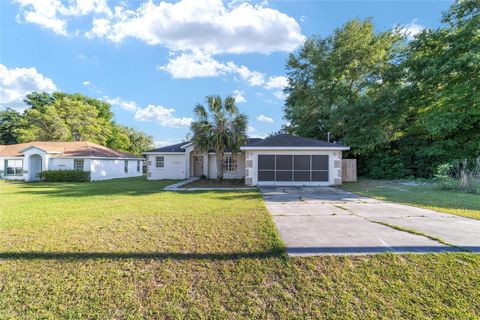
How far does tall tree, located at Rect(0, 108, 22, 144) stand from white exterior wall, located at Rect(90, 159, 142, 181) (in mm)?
26233

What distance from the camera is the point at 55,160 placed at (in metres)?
19.8

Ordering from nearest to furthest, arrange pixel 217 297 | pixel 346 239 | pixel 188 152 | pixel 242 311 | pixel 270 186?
pixel 242 311
pixel 217 297
pixel 346 239
pixel 270 186
pixel 188 152

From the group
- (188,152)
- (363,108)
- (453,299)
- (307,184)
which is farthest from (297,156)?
(453,299)

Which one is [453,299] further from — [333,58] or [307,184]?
[333,58]

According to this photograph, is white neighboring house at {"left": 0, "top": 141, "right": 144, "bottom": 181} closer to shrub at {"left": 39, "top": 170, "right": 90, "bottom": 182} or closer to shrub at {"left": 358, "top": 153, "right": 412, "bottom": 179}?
shrub at {"left": 39, "top": 170, "right": 90, "bottom": 182}

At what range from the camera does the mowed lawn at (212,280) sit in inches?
106

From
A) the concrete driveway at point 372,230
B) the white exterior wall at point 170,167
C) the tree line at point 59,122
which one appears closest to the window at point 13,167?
the tree line at point 59,122

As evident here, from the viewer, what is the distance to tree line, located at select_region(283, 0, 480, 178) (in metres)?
14.3

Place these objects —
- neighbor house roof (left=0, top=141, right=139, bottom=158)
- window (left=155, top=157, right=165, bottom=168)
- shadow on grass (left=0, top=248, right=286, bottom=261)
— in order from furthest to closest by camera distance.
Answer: window (left=155, top=157, right=165, bottom=168) < neighbor house roof (left=0, top=141, right=139, bottom=158) < shadow on grass (left=0, top=248, right=286, bottom=261)

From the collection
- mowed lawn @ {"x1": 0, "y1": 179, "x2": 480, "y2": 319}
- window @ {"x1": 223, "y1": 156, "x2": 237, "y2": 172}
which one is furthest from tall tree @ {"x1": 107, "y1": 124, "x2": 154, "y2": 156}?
mowed lawn @ {"x1": 0, "y1": 179, "x2": 480, "y2": 319}

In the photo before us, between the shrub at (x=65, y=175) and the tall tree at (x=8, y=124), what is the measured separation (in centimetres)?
2605

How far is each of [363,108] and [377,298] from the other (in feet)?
57.2

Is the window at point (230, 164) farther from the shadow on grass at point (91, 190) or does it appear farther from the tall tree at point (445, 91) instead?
the tall tree at point (445, 91)

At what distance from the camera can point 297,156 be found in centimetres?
1416
